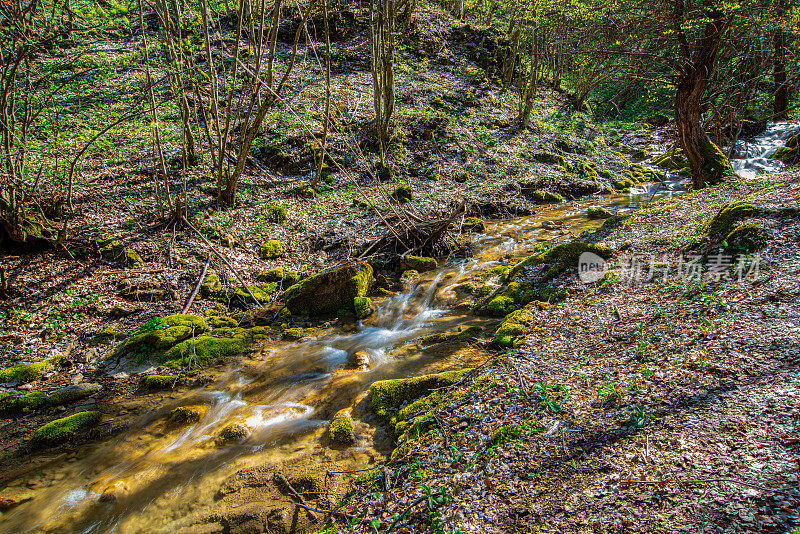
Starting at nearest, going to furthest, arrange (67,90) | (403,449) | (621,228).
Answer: (403,449)
(621,228)
(67,90)

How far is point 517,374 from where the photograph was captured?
14.0 feet

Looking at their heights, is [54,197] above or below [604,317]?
above

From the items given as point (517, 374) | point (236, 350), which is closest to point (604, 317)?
point (517, 374)

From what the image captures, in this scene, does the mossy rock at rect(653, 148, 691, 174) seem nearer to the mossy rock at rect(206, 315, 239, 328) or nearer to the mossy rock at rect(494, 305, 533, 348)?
the mossy rock at rect(494, 305, 533, 348)

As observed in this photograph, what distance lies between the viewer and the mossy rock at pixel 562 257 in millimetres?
7043

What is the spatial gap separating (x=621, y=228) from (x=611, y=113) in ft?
75.0

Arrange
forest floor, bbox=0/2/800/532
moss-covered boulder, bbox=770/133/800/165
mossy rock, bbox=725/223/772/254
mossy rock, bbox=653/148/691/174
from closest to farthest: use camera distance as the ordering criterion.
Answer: forest floor, bbox=0/2/800/532, mossy rock, bbox=725/223/772/254, moss-covered boulder, bbox=770/133/800/165, mossy rock, bbox=653/148/691/174

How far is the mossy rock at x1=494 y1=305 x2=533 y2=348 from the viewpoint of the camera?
5182 millimetres

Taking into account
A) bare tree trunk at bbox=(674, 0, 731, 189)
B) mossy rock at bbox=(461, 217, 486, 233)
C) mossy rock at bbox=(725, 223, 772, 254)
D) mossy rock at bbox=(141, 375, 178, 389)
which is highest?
bare tree trunk at bbox=(674, 0, 731, 189)

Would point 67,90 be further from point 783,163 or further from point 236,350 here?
point 783,163

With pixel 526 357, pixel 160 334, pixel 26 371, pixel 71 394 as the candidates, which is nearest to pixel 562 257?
pixel 526 357

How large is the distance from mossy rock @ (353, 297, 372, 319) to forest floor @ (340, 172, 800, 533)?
3.60m

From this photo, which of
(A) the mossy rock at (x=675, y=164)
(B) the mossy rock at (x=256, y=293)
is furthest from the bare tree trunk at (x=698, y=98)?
(B) the mossy rock at (x=256, y=293)

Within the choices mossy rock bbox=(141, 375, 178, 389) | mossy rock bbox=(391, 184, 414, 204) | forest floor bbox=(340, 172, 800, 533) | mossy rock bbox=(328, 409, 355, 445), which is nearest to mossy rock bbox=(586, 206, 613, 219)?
mossy rock bbox=(391, 184, 414, 204)
